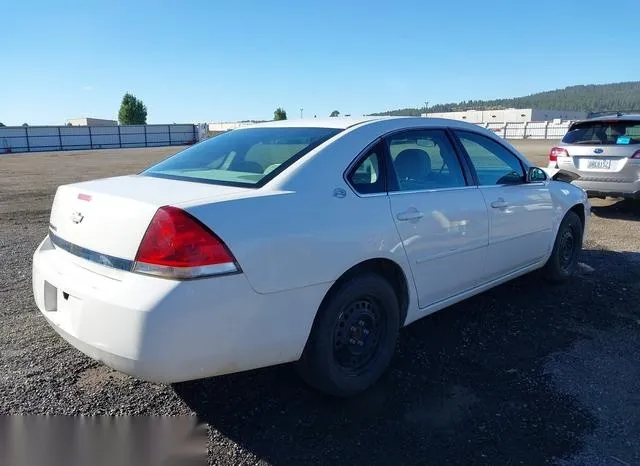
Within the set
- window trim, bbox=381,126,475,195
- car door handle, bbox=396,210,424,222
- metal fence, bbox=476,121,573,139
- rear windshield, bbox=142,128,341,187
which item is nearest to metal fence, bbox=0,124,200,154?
metal fence, bbox=476,121,573,139

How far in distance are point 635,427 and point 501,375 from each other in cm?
79

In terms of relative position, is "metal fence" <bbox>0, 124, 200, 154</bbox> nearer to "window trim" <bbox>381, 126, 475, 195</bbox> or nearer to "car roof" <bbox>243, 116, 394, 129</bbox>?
"car roof" <bbox>243, 116, 394, 129</bbox>

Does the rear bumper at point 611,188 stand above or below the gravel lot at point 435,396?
above

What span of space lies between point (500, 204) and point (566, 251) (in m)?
1.73

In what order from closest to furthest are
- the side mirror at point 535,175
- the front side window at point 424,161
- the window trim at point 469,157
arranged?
the front side window at point 424,161, the window trim at point 469,157, the side mirror at point 535,175

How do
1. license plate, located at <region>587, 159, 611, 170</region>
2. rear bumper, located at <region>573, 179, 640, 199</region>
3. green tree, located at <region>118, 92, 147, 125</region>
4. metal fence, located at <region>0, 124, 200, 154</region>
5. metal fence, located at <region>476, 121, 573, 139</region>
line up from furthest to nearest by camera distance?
green tree, located at <region>118, 92, 147, 125</region> → metal fence, located at <region>476, 121, 573, 139</region> → metal fence, located at <region>0, 124, 200, 154</region> → license plate, located at <region>587, 159, 611, 170</region> → rear bumper, located at <region>573, 179, 640, 199</region>

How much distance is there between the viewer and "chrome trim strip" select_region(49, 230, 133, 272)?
98.7 inches

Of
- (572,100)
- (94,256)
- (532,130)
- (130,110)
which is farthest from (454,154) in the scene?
(572,100)

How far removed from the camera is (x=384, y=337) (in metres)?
3.33

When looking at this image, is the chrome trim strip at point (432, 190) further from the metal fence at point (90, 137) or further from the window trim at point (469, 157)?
the metal fence at point (90, 137)

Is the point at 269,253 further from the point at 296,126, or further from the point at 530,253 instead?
the point at 530,253

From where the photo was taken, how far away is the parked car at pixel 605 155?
8219mm

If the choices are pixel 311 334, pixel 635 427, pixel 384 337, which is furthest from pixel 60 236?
A: pixel 635 427

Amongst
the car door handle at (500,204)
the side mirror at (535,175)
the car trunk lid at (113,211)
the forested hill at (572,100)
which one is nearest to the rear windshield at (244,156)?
the car trunk lid at (113,211)
